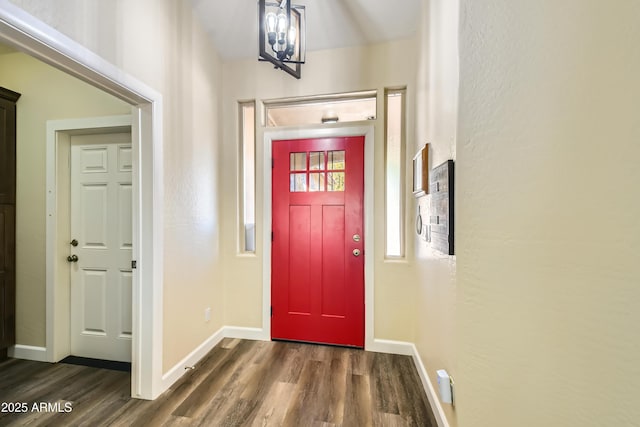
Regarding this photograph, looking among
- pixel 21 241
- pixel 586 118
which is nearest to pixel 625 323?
pixel 586 118

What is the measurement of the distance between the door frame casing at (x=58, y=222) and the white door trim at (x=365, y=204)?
124 centimetres

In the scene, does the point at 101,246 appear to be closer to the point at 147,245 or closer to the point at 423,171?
the point at 147,245

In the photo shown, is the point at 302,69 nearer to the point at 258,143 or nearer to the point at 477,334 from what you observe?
the point at 258,143

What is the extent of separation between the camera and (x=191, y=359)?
2.30 metres

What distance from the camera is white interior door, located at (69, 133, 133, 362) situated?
236 centimetres

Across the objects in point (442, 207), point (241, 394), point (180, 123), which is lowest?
point (241, 394)

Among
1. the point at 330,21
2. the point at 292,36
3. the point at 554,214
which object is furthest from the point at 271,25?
the point at 554,214

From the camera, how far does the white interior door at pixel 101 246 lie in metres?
2.36

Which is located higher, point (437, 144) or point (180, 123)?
point (180, 123)

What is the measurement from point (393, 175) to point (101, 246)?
8.99 ft

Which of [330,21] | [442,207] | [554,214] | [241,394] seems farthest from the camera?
[330,21]

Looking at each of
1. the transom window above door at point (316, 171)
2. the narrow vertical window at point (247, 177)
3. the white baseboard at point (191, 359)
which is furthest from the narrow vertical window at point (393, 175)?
the white baseboard at point (191, 359)

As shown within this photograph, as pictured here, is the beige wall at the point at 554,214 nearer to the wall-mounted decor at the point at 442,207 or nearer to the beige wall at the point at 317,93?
the wall-mounted decor at the point at 442,207

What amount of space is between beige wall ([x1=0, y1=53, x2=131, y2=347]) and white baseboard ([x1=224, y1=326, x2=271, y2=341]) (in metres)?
1.55
